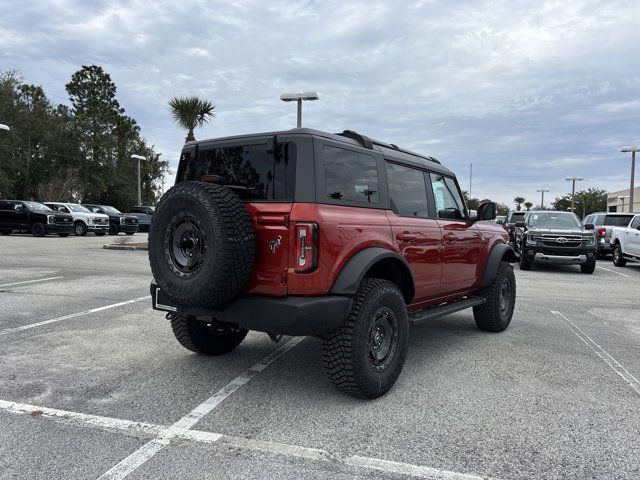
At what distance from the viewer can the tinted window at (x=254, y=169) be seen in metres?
3.64

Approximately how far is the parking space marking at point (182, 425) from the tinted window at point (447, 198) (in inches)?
88.0

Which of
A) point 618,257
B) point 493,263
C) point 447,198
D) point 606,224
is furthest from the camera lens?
point 606,224

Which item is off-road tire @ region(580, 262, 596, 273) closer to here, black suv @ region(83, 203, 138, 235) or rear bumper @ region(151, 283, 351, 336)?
rear bumper @ region(151, 283, 351, 336)

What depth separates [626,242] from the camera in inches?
588

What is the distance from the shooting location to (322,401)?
3.73 metres

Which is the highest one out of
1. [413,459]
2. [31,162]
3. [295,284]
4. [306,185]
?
[31,162]

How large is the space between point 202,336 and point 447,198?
2.92 metres

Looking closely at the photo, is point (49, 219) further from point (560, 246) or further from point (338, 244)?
point (338, 244)

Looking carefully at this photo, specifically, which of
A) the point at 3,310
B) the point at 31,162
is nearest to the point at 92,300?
the point at 3,310

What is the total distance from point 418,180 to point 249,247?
219cm

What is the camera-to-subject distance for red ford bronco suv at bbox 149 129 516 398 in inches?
133

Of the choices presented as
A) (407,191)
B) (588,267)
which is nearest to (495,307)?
(407,191)

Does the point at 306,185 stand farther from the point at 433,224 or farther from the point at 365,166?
the point at 433,224

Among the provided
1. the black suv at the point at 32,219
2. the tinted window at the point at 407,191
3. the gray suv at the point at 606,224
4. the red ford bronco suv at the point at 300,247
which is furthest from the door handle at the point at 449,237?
the black suv at the point at 32,219
